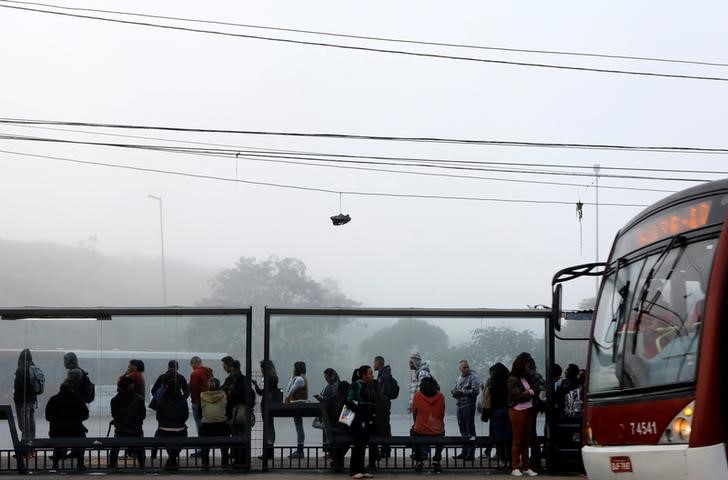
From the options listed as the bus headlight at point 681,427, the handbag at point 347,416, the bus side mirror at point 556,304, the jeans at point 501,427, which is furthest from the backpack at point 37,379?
the bus headlight at point 681,427

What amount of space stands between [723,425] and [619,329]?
1629 mm

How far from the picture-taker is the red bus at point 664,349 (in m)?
7.52

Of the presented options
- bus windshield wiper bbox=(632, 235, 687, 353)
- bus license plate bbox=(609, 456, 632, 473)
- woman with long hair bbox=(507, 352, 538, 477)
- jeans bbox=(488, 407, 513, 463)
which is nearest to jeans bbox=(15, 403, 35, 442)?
jeans bbox=(488, 407, 513, 463)

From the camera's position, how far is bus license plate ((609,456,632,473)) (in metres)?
8.24

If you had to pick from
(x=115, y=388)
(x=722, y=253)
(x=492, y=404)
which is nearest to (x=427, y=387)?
(x=492, y=404)

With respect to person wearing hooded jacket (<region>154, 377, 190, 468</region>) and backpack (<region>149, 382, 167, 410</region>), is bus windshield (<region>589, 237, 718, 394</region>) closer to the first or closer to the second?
person wearing hooded jacket (<region>154, 377, 190, 468</region>)

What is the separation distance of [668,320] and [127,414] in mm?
10440

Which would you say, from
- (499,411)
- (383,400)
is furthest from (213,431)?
(499,411)

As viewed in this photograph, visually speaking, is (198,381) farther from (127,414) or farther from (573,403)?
(573,403)

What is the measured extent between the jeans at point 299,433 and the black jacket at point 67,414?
10.6ft

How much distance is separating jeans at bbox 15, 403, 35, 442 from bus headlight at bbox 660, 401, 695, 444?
11.5 m

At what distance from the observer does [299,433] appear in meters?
16.8

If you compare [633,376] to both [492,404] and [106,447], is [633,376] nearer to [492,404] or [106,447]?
[492,404]

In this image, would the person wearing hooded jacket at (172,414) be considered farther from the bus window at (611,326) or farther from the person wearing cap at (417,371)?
the bus window at (611,326)
